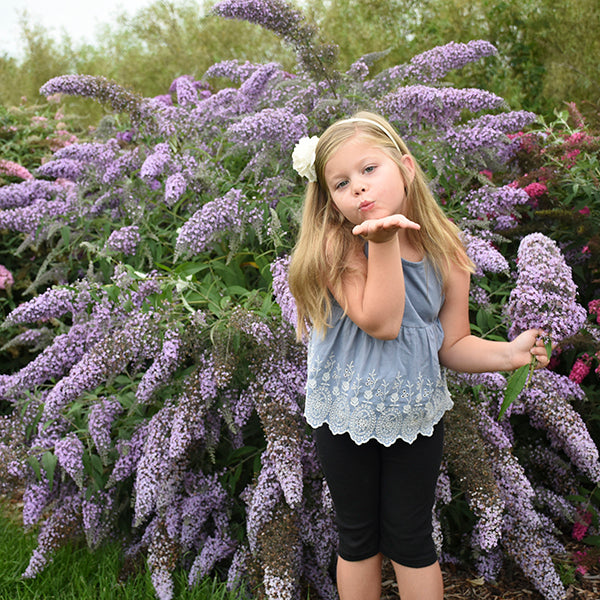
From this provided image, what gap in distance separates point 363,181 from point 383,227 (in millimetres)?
248

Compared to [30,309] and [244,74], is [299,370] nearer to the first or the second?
[30,309]

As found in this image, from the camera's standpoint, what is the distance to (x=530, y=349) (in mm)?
1710

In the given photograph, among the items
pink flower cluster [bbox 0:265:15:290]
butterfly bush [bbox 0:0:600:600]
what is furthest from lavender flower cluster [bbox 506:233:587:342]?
pink flower cluster [bbox 0:265:15:290]

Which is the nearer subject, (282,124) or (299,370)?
(299,370)

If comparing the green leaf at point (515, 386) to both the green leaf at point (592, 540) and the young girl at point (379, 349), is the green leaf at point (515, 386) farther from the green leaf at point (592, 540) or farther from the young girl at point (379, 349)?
the green leaf at point (592, 540)

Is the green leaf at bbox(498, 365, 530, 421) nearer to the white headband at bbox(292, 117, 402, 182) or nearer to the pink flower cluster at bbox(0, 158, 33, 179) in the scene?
the white headband at bbox(292, 117, 402, 182)

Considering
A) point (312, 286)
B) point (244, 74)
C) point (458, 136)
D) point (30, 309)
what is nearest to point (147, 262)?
point (30, 309)

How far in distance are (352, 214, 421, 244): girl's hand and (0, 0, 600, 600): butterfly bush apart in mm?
512

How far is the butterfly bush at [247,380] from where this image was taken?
7.40 feet

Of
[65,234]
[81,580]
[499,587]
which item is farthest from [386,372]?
[65,234]

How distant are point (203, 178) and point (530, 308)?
1.78m

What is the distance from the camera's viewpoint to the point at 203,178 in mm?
3076

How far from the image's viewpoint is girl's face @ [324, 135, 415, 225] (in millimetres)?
1640

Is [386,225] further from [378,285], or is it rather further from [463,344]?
[463,344]
